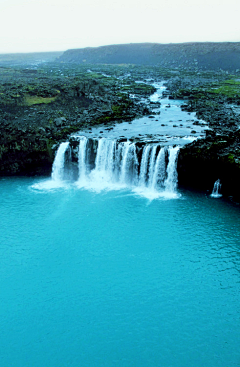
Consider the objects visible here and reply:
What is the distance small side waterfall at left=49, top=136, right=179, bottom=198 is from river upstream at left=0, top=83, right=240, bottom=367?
160 mm

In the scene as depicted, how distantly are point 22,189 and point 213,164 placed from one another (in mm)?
28115

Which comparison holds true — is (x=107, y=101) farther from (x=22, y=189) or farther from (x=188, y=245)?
(x=188, y=245)

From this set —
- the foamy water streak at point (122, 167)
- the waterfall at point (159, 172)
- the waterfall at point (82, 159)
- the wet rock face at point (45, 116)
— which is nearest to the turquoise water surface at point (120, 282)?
the foamy water streak at point (122, 167)

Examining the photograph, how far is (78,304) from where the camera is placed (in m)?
24.7

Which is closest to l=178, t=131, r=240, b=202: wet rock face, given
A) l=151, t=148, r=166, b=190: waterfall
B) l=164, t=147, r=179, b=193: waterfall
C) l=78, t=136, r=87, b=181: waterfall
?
l=164, t=147, r=179, b=193: waterfall

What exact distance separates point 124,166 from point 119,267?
63.0 ft

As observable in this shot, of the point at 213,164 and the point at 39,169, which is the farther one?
the point at 39,169

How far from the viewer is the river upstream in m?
21.3

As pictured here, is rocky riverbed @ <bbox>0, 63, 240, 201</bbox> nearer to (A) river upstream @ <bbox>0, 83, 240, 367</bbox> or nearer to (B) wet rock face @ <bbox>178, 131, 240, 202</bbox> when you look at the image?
(B) wet rock face @ <bbox>178, 131, 240, 202</bbox>

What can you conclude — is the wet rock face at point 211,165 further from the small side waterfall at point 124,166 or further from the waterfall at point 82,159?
the waterfall at point 82,159

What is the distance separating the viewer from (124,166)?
44156 mm

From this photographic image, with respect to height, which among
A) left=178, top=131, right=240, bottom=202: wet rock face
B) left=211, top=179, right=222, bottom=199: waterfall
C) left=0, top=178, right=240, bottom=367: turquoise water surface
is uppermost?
left=178, top=131, right=240, bottom=202: wet rock face

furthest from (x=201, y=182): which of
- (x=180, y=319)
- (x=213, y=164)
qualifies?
(x=180, y=319)

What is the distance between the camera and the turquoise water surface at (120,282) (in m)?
21.1
